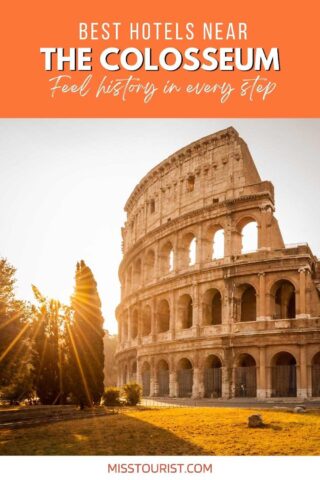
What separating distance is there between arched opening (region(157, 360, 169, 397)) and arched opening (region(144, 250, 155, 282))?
6401 millimetres

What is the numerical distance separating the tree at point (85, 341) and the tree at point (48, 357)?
2712 mm

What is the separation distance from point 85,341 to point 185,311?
10945 mm

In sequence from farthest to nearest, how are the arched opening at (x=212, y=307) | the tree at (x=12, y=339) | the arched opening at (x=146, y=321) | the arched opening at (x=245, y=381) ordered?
the arched opening at (x=146, y=321) < the arched opening at (x=212, y=307) < the arched opening at (x=245, y=381) < the tree at (x=12, y=339)

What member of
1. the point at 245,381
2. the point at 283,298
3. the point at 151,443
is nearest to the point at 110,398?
the point at 245,381

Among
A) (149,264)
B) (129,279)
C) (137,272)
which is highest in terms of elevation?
(149,264)

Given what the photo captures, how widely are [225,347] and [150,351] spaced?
6583 mm

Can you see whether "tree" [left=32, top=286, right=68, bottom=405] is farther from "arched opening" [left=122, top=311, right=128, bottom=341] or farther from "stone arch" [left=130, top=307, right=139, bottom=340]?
"arched opening" [left=122, top=311, right=128, bottom=341]

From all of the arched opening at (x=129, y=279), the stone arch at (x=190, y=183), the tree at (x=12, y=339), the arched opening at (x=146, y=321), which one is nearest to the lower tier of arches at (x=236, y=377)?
the arched opening at (x=146, y=321)

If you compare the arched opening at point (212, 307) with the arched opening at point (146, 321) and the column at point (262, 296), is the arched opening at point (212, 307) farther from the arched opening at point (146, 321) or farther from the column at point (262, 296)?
the arched opening at point (146, 321)

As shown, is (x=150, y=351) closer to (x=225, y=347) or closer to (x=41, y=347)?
(x=225, y=347)

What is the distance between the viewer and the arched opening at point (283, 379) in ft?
86.3

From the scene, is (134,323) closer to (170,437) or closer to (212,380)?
(212,380)

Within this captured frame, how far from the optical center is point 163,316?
34.0 m

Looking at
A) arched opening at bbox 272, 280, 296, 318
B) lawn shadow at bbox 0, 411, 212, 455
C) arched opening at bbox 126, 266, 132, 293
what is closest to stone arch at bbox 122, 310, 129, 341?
arched opening at bbox 126, 266, 132, 293
